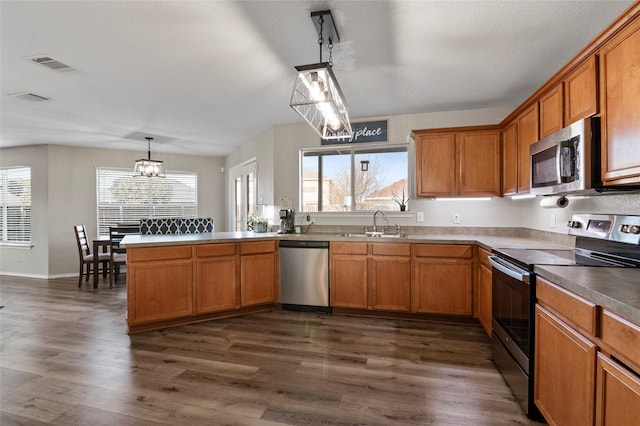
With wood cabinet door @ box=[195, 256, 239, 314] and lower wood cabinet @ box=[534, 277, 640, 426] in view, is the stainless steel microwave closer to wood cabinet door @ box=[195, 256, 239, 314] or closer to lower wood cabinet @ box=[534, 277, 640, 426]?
lower wood cabinet @ box=[534, 277, 640, 426]

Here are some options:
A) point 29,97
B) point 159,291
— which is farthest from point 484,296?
point 29,97

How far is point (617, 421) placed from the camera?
3.73 feet

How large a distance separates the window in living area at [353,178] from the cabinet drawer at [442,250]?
35.5 inches

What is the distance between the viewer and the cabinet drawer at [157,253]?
3128 mm

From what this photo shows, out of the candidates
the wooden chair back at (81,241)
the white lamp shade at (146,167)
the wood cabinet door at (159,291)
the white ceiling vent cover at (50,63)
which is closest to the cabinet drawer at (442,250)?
the wood cabinet door at (159,291)

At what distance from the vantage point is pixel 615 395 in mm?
1152

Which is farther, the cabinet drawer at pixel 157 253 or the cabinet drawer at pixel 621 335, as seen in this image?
the cabinet drawer at pixel 157 253

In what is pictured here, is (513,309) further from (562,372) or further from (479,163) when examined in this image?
(479,163)

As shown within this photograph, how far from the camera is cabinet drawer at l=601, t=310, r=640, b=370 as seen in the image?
41.3 inches

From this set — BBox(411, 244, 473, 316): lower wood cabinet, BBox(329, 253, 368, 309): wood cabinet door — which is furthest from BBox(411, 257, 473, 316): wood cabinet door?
BBox(329, 253, 368, 309): wood cabinet door

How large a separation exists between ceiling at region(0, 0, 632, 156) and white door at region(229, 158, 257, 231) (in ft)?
5.89

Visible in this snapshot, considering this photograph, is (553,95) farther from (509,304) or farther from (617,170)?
(509,304)

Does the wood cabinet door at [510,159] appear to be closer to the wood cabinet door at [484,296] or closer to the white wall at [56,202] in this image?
the wood cabinet door at [484,296]

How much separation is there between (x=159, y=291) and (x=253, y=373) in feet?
4.97
